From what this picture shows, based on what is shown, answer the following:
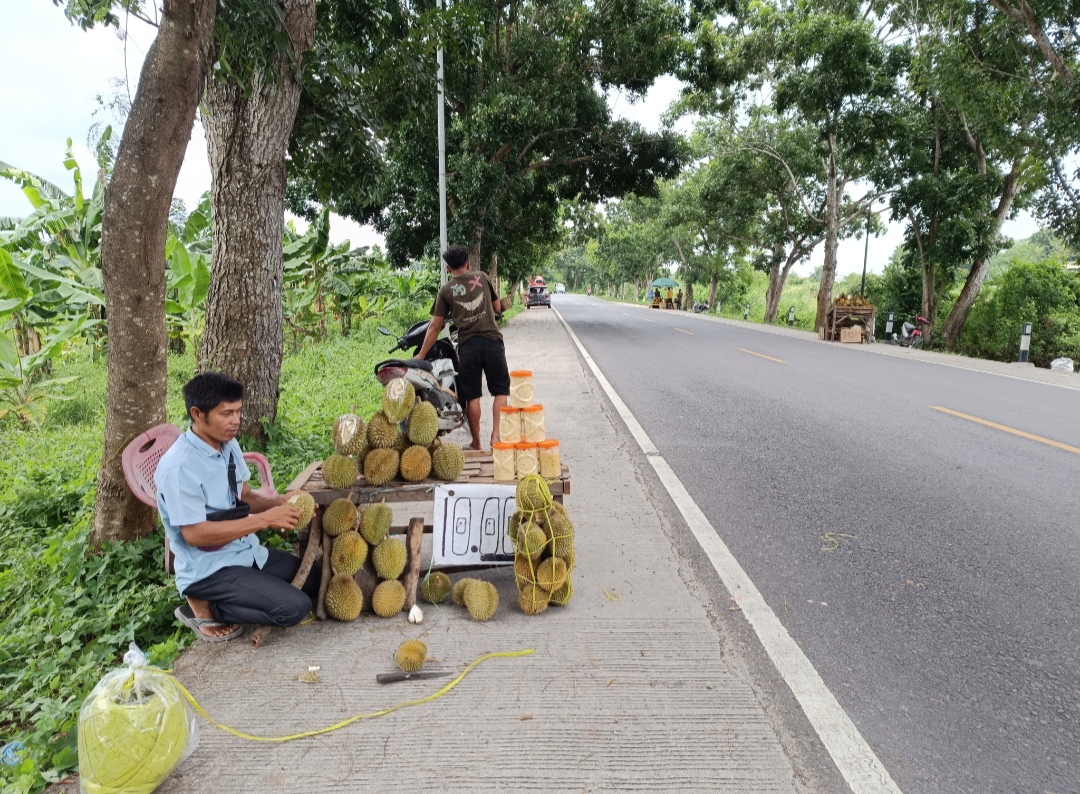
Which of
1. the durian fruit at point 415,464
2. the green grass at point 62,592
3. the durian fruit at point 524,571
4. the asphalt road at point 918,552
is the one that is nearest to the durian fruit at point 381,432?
the durian fruit at point 415,464

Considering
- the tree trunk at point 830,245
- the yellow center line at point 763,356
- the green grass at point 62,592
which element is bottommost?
the green grass at point 62,592

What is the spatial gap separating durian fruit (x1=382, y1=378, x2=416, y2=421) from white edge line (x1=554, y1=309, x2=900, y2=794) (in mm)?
2026

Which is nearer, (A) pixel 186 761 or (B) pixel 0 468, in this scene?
(A) pixel 186 761

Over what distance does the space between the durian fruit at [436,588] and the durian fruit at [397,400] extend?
0.87m

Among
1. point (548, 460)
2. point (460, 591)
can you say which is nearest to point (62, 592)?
point (460, 591)

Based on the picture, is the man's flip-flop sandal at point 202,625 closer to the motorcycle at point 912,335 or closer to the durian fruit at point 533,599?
the durian fruit at point 533,599

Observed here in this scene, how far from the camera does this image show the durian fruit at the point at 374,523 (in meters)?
3.52

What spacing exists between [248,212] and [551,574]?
399cm

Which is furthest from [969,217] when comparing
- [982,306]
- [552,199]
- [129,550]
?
[129,550]

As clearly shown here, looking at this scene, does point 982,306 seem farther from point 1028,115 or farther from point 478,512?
point 478,512

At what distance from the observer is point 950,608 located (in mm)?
3561

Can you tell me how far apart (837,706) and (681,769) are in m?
0.79

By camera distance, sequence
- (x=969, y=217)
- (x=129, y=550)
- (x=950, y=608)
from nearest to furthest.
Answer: (x=950, y=608) < (x=129, y=550) < (x=969, y=217)

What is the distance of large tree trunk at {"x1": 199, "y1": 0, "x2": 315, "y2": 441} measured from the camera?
5430mm
